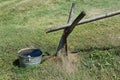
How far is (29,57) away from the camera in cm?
582

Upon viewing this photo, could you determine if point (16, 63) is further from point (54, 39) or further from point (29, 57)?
point (54, 39)

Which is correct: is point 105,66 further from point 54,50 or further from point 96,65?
point 54,50

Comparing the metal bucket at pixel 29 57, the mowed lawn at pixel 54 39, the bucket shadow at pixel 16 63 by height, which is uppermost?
the metal bucket at pixel 29 57

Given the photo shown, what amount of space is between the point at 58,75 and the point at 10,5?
561 centimetres

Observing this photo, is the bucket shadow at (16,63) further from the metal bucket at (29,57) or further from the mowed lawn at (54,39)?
the metal bucket at (29,57)

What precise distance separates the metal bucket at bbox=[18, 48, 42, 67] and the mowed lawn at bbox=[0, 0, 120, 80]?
0.38 feet

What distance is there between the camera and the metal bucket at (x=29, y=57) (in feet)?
19.3

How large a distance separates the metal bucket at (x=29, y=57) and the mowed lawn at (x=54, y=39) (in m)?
0.12

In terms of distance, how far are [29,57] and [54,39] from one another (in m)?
1.83

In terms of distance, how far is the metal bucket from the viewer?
589cm

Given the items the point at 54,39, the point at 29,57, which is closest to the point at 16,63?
the point at 29,57

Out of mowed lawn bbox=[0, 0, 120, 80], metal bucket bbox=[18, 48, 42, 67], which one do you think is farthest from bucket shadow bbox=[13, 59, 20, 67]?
metal bucket bbox=[18, 48, 42, 67]

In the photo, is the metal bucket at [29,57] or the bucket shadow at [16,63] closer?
the metal bucket at [29,57]

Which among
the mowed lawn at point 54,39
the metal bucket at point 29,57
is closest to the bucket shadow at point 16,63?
the mowed lawn at point 54,39
